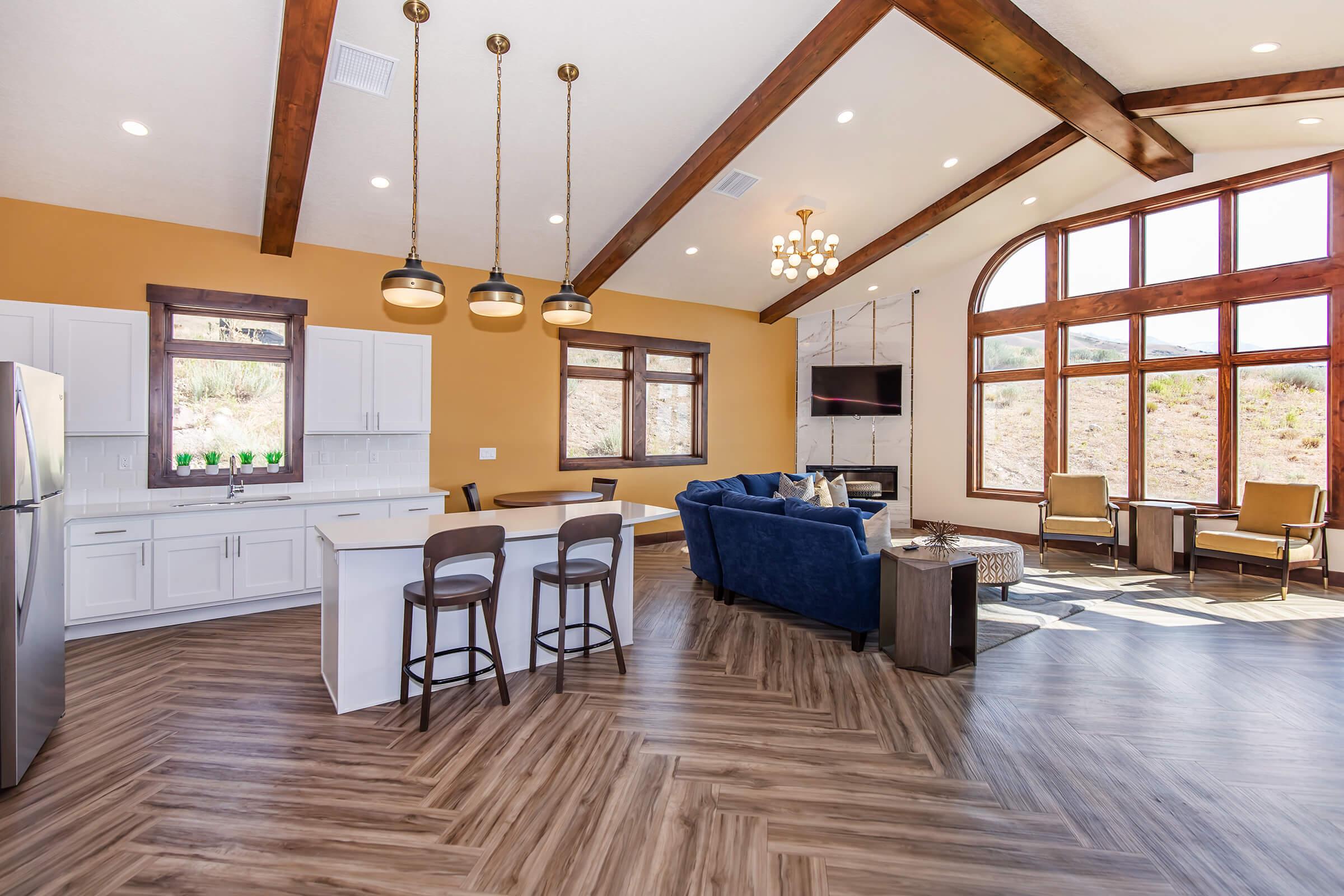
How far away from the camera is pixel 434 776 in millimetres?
2547

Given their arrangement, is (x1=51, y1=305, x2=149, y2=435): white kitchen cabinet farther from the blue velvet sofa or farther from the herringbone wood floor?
the blue velvet sofa

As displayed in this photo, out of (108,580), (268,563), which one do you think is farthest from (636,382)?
(108,580)

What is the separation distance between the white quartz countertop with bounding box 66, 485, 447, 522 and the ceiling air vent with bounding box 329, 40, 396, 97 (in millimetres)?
2934

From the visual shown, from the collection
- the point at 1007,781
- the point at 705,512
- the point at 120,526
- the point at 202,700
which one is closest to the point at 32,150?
the point at 120,526

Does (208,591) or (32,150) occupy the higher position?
(32,150)

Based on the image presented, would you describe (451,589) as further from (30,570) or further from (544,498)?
(544,498)

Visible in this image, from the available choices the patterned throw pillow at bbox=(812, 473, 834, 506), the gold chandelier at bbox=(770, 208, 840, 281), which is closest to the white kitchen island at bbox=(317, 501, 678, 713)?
the patterned throw pillow at bbox=(812, 473, 834, 506)

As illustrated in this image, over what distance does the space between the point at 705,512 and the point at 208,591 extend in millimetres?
3692

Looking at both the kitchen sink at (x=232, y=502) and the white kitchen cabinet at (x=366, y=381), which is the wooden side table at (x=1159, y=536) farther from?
the kitchen sink at (x=232, y=502)

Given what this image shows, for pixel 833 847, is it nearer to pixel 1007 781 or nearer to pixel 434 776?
pixel 1007 781

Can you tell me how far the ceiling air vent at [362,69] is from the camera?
12.2 feet

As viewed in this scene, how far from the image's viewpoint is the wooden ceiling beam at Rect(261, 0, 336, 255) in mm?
3289

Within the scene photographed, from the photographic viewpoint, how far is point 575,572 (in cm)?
343

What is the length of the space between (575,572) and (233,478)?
3.29 m
